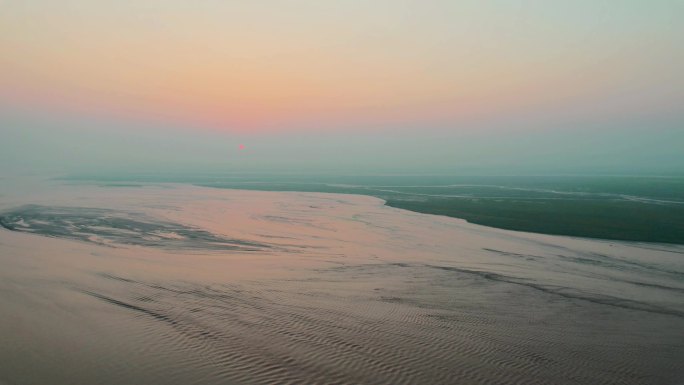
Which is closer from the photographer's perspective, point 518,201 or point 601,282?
point 601,282

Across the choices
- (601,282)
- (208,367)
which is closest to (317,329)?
(208,367)

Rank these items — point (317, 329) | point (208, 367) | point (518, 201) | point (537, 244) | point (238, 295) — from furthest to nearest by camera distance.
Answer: point (518, 201), point (537, 244), point (238, 295), point (317, 329), point (208, 367)

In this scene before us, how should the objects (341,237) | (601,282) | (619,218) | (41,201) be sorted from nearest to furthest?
(601,282) < (341,237) < (619,218) < (41,201)

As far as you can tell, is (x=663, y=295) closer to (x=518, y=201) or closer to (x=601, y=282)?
(x=601, y=282)

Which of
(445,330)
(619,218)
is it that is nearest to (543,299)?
(445,330)

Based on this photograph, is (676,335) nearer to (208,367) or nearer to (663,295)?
(663,295)

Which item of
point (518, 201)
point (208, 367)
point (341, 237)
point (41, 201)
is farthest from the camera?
point (518, 201)
